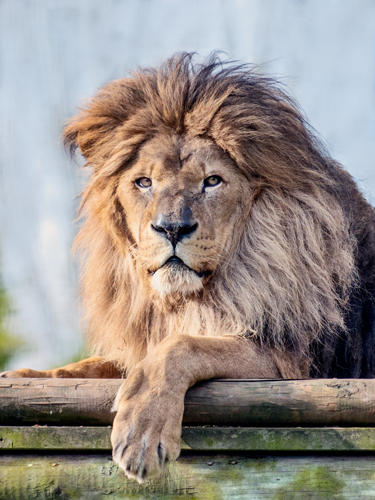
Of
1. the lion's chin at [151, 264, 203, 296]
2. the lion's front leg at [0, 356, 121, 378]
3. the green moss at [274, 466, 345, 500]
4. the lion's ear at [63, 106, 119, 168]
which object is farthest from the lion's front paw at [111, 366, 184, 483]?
the lion's ear at [63, 106, 119, 168]

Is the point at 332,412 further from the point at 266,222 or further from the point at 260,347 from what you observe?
the point at 266,222

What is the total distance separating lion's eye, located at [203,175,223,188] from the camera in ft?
8.60

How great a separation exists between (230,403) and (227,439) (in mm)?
105

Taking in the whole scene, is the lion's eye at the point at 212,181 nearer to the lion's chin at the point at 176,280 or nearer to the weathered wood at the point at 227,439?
the lion's chin at the point at 176,280

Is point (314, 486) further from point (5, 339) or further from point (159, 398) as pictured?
point (5, 339)

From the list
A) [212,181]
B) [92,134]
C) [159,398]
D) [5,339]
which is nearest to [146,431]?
[159,398]

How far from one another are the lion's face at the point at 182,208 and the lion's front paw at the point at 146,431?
65 cm

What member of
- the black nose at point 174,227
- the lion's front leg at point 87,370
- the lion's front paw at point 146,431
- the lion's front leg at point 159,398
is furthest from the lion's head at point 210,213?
the lion's front paw at point 146,431

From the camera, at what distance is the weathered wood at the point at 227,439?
1.90m

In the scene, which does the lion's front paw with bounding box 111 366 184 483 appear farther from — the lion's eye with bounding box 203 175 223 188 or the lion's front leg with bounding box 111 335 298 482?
the lion's eye with bounding box 203 175 223 188

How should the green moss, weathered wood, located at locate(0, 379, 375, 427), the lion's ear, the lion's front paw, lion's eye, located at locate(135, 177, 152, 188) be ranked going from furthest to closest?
the lion's ear
lion's eye, located at locate(135, 177, 152, 188)
weathered wood, located at locate(0, 379, 375, 427)
the green moss
the lion's front paw

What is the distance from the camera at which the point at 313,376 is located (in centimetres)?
265

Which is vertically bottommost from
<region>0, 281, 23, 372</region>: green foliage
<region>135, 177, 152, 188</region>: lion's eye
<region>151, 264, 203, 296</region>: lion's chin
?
<region>0, 281, 23, 372</region>: green foliage

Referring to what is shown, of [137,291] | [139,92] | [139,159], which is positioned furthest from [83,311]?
[139,92]
